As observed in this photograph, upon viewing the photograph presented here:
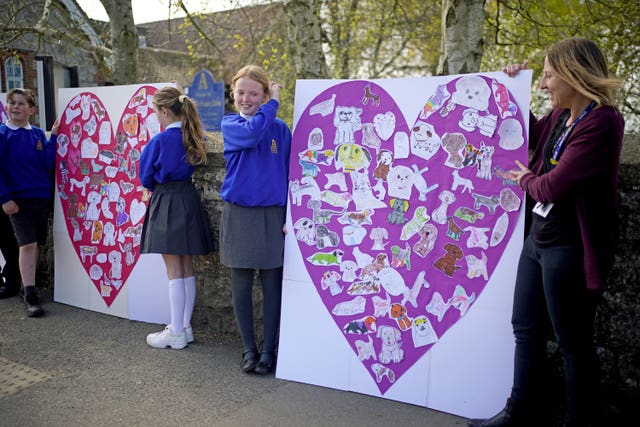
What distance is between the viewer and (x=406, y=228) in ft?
10.9

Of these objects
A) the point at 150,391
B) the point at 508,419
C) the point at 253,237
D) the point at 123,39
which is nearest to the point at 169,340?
the point at 150,391

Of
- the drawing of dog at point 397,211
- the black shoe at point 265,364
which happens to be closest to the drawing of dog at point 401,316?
the drawing of dog at point 397,211

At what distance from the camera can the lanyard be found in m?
2.57

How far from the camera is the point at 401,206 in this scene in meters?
3.35

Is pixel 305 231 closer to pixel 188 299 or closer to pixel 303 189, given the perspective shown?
pixel 303 189

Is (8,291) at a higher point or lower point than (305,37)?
lower

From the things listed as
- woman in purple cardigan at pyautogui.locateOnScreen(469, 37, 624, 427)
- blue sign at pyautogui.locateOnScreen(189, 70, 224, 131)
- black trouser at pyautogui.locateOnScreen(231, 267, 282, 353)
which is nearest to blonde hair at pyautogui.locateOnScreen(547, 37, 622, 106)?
woman in purple cardigan at pyautogui.locateOnScreen(469, 37, 624, 427)

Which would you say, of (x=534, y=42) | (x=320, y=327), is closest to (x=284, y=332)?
(x=320, y=327)

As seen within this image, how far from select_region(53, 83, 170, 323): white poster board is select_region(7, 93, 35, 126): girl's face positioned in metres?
0.29

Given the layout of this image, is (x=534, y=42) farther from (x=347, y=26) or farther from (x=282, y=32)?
(x=282, y=32)

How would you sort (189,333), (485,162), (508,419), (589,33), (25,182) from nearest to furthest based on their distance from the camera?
1. (508,419)
2. (485,162)
3. (189,333)
4. (25,182)
5. (589,33)

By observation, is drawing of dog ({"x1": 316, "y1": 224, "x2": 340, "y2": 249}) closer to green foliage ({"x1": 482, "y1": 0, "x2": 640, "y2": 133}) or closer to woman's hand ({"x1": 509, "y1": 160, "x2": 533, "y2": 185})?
woman's hand ({"x1": 509, "y1": 160, "x2": 533, "y2": 185})

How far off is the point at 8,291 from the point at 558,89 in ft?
16.5

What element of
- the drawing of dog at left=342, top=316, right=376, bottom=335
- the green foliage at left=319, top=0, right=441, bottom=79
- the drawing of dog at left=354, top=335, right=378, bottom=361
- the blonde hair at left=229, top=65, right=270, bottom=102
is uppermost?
the green foliage at left=319, top=0, right=441, bottom=79
